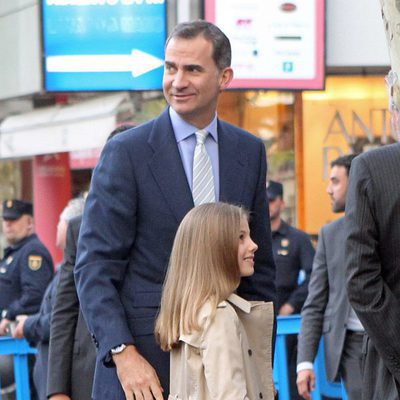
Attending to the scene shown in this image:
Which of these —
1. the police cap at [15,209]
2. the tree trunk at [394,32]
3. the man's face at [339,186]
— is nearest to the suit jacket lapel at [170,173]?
the tree trunk at [394,32]

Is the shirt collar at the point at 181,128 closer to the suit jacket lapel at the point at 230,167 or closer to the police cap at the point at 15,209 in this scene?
the suit jacket lapel at the point at 230,167

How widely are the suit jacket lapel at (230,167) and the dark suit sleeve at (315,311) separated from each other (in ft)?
9.28

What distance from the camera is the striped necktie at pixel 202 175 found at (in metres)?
4.60

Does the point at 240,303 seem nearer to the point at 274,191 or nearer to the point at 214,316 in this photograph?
the point at 214,316

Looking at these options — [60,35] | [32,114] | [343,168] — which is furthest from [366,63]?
[343,168]

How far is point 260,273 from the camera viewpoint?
15.6 feet

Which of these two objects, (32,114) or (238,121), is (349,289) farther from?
(32,114)

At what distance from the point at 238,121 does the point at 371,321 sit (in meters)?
11.3

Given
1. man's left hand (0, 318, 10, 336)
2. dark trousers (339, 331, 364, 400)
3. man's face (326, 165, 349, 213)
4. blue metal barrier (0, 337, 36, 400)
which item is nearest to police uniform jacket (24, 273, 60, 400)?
blue metal barrier (0, 337, 36, 400)

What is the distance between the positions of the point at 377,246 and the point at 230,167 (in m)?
0.61

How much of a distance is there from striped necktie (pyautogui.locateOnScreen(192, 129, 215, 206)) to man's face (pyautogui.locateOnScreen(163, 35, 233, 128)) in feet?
0.40

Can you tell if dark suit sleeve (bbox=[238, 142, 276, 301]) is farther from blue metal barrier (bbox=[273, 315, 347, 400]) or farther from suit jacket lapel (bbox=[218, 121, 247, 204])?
blue metal barrier (bbox=[273, 315, 347, 400])

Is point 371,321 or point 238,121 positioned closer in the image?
point 371,321

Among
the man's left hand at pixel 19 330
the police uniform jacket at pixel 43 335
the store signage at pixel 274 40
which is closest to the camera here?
the police uniform jacket at pixel 43 335
